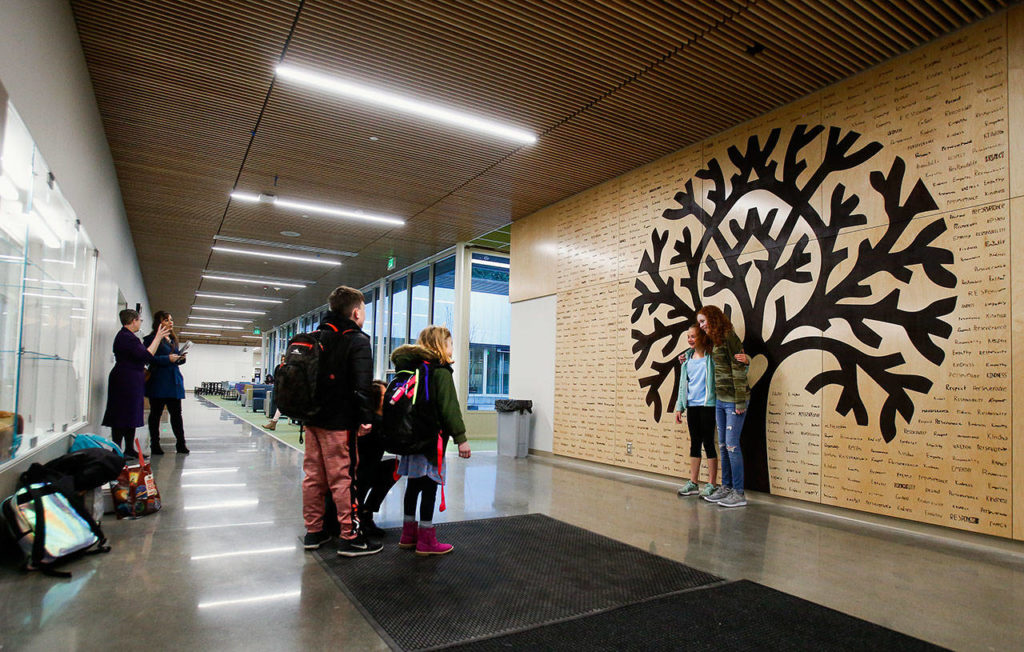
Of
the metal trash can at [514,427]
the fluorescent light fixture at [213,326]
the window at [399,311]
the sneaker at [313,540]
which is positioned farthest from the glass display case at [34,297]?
the fluorescent light fixture at [213,326]

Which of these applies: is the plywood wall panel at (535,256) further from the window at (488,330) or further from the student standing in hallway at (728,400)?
the student standing in hallway at (728,400)

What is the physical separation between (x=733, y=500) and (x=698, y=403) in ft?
2.71

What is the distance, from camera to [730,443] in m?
4.77

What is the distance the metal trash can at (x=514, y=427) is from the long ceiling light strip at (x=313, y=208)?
330 cm

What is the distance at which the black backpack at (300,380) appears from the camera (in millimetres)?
3088

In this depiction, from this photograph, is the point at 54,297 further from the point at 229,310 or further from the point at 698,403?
the point at 229,310

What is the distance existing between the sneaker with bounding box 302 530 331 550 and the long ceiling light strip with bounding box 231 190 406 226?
Result: 577 centimetres

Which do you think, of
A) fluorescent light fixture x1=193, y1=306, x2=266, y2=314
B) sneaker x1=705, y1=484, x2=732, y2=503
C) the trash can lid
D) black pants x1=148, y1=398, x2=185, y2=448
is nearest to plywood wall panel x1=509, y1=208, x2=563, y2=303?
the trash can lid

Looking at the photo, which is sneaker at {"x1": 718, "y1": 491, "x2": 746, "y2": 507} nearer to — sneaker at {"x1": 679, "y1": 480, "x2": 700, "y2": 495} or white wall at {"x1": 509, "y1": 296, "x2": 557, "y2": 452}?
sneaker at {"x1": 679, "y1": 480, "x2": 700, "y2": 495}

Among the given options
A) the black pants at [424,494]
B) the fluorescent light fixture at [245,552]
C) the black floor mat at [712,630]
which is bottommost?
the fluorescent light fixture at [245,552]

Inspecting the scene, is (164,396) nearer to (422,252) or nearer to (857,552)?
(422,252)

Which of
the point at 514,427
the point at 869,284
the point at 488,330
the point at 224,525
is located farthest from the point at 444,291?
the point at 869,284

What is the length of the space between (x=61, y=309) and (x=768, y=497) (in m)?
5.49

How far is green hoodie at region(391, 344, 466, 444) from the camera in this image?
3.13 m
